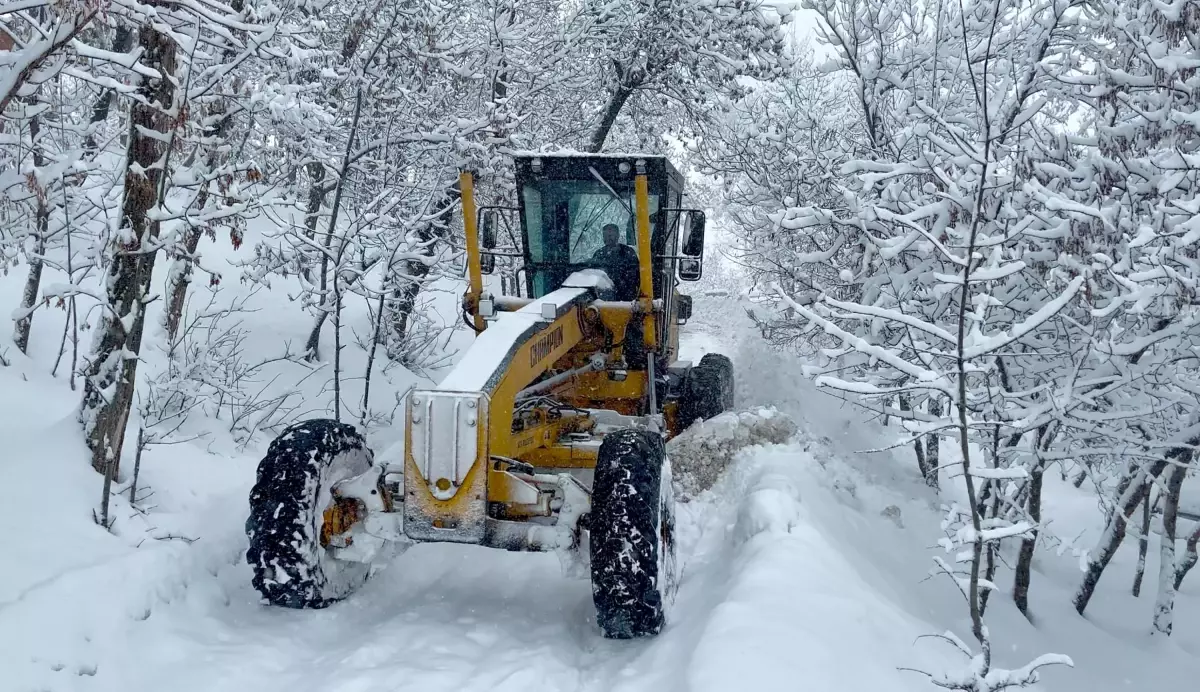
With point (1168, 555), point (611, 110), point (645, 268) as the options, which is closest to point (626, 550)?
point (645, 268)

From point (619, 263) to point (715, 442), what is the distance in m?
1.84

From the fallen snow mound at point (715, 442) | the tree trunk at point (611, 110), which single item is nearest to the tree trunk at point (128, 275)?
the fallen snow mound at point (715, 442)

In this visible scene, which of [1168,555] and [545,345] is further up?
[545,345]

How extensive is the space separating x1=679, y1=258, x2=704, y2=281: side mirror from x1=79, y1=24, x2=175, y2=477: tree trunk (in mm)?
3774

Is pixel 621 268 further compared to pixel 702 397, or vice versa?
pixel 702 397

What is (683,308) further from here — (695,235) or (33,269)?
(33,269)

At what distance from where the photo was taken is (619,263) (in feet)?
23.7

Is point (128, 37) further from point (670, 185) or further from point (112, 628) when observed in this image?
point (112, 628)

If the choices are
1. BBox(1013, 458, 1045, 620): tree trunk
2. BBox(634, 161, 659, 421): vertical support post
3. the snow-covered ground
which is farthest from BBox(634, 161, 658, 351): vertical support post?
BBox(1013, 458, 1045, 620): tree trunk

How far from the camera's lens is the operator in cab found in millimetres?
7215

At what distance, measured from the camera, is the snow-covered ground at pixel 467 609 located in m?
3.81

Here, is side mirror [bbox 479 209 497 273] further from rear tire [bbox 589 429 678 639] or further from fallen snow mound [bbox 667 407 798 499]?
rear tire [bbox 589 429 678 639]

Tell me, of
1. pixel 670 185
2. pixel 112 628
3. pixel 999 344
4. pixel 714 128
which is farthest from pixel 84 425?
pixel 714 128

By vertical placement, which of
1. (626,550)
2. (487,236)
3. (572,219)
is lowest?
(626,550)
